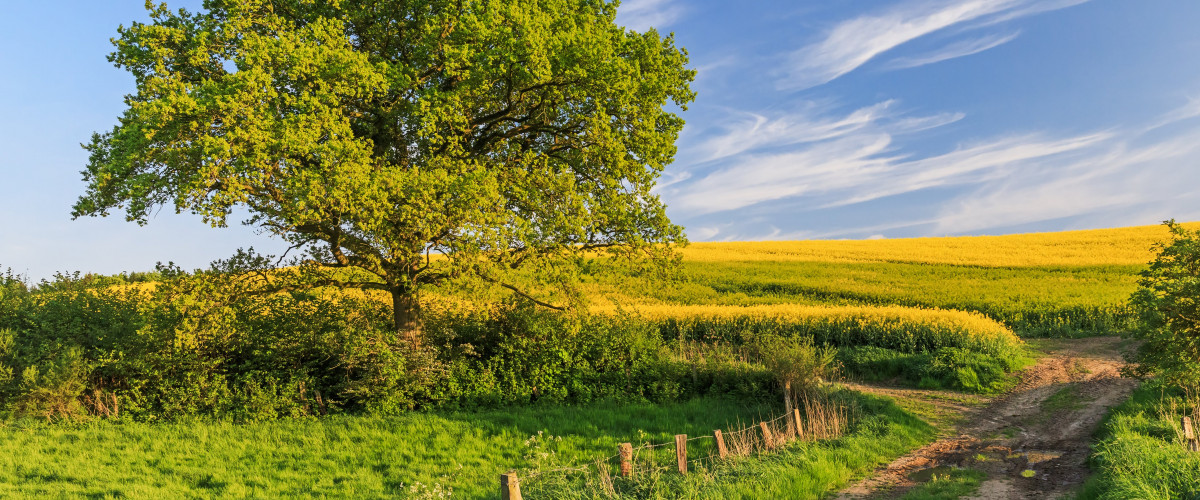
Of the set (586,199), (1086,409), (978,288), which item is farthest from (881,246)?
(586,199)

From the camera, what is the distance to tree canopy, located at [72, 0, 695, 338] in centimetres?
1334

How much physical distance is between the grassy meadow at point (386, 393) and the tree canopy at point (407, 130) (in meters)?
2.08

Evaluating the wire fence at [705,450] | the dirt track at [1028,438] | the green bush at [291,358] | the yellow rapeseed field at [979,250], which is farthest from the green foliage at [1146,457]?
the yellow rapeseed field at [979,250]

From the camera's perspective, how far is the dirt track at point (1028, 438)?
10336mm

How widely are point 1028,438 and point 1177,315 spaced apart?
400cm

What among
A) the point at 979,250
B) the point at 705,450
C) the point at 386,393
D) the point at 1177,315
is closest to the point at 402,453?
the point at 386,393

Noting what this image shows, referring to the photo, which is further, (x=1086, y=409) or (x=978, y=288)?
(x=978, y=288)

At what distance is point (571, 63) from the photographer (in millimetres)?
15594

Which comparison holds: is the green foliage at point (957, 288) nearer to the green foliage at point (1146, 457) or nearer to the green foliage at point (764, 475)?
the green foliage at point (1146, 457)

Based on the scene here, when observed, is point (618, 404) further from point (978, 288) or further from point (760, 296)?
point (978, 288)

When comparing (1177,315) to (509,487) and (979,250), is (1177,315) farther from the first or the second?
(979,250)

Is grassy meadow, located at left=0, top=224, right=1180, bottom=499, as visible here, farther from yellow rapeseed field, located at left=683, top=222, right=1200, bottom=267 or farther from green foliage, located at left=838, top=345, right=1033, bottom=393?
yellow rapeseed field, located at left=683, top=222, right=1200, bottom=267

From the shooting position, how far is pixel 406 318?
58.2 feet

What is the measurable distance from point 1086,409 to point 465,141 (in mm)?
16818
